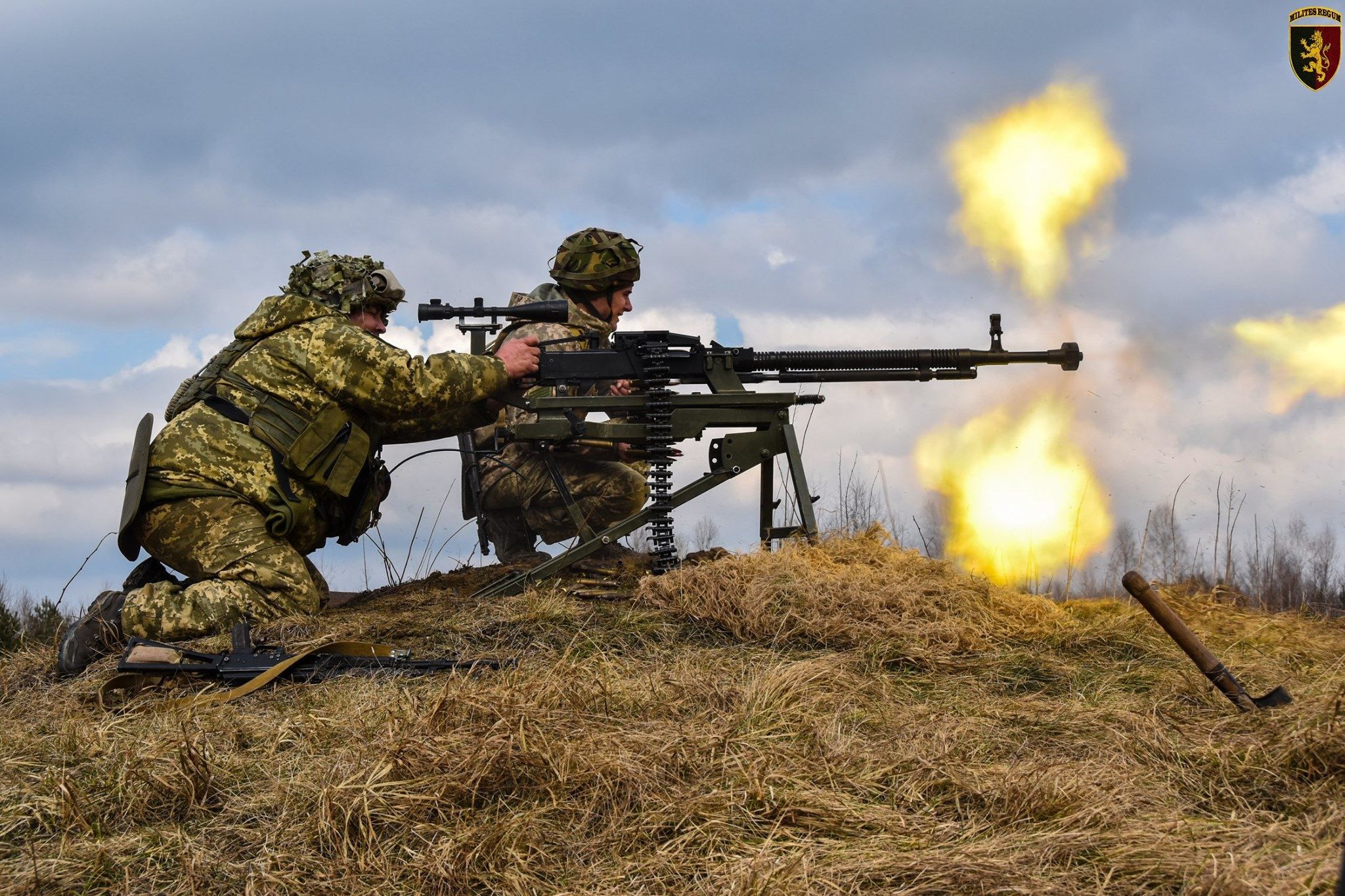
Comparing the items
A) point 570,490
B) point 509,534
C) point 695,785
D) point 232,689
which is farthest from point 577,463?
point 695,785

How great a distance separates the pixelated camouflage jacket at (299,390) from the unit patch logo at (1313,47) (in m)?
7.72

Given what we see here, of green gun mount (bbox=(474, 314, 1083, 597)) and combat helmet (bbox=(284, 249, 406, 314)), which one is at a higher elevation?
combat helmet (bbox=(284, 249, 406, 314))

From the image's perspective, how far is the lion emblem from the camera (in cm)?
1093

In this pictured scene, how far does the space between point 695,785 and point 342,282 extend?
574 centimetres

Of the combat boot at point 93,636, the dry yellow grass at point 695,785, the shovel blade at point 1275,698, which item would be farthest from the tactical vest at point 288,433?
the shovel blade at point 1275,698

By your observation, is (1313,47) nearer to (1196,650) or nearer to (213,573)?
(1196,650)

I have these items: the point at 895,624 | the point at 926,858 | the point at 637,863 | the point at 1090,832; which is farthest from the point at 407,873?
the point at 895,624

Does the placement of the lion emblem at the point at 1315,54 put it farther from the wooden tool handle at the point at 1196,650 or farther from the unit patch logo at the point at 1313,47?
the wooden tool handle at the point at 1196,650

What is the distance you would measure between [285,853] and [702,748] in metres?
1.54

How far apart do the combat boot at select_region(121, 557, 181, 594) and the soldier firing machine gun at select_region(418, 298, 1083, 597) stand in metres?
2.27

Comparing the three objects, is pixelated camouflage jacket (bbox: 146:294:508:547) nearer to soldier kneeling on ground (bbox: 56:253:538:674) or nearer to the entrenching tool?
soldier kneeling on ground (bbox: 56:253:538:674)

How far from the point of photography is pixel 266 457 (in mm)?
8469

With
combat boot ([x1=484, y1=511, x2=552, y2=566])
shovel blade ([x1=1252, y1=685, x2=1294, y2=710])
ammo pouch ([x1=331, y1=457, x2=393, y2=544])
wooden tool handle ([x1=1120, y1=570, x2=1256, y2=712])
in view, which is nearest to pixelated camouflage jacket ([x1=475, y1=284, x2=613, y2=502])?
combat boot ([x1=484, y1=511, x2=552, y2=566])

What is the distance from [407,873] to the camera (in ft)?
12.8
